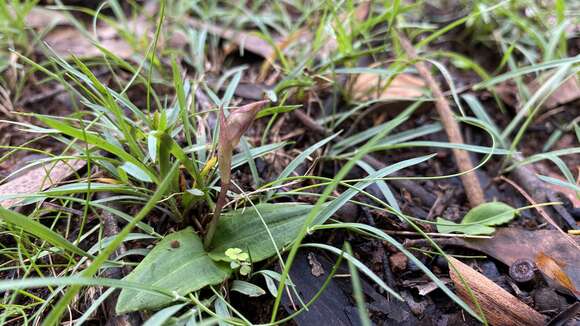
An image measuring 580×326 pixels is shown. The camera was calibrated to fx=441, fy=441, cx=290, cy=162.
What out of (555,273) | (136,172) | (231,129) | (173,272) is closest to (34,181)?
(136,172)

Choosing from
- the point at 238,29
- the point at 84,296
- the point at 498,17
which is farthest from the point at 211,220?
the point at 498,17

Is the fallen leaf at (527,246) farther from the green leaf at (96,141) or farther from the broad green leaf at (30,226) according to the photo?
the broad green leaf at (30,226)

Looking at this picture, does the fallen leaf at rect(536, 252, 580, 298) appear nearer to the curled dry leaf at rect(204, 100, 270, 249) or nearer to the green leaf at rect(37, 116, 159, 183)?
the curled dry leaf at rect(204, 100, 270, 249)

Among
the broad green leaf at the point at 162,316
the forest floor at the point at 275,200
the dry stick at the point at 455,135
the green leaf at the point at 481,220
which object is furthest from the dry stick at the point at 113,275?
the dry stick at the point at 455,135

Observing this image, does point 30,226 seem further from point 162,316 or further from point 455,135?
point 455,135

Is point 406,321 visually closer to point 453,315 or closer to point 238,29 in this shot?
point 453,315
